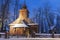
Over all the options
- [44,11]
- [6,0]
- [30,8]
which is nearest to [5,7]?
[6,0]

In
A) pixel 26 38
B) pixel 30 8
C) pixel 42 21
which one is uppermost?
pixel 30 8

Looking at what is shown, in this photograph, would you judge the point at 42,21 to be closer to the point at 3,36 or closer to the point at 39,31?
the point at 39,31

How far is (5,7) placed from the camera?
5488mm

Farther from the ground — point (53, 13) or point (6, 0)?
point (6, 0)

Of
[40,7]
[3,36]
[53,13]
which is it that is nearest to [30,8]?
[40,7]

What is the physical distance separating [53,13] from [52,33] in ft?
1.68

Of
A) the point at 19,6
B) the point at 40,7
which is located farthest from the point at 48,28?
the point at 19,6

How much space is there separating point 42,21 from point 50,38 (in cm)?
48

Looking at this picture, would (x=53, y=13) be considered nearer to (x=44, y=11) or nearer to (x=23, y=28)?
(x=44, y=11)

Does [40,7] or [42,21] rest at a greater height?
[40,7]

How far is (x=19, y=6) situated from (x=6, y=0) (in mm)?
375

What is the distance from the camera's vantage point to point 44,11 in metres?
5.44

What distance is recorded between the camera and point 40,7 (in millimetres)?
5449

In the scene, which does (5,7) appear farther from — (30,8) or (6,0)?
(30,8)
